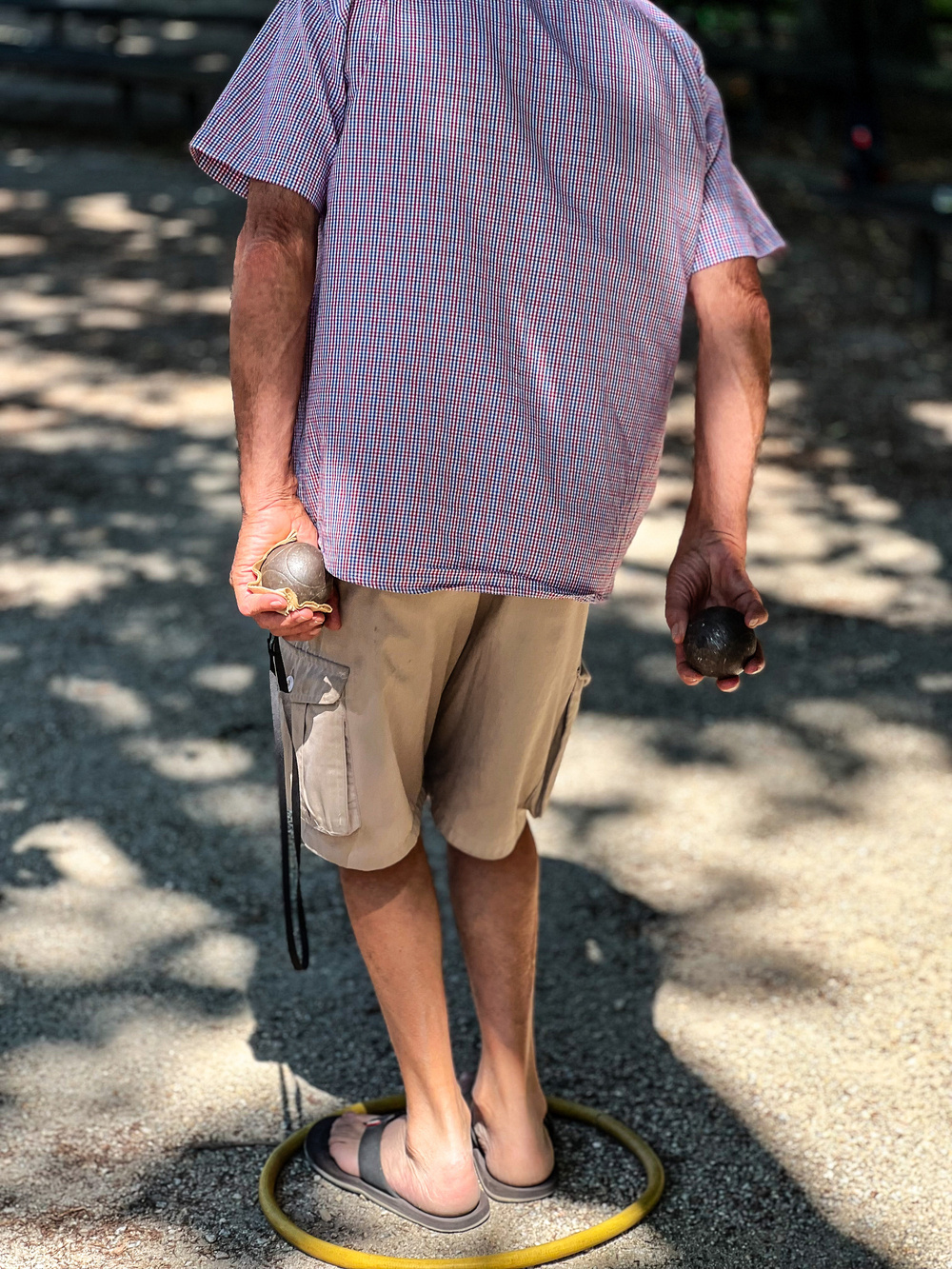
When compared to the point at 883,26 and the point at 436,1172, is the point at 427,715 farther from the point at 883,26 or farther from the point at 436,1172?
the point at 883,26

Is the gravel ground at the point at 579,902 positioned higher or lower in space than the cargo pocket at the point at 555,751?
lower

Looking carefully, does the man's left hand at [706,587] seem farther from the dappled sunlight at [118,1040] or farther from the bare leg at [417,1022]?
the dappled sunlight at [118,1040]

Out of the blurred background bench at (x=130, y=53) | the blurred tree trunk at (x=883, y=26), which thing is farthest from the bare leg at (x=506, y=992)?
the blurred tree trunk at (x=883, y=26)

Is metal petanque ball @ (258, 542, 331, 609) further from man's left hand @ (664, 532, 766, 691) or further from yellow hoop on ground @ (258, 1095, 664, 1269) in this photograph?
yellow hoop on ground @ (258, 1095, 664, 1269)

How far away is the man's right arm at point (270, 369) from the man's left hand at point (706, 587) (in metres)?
0.52

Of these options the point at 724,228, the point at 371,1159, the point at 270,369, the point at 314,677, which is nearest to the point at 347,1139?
the point at 371,1159

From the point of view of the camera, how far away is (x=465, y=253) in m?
1.98

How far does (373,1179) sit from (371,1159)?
0.11 feet

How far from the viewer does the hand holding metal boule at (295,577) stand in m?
1.99

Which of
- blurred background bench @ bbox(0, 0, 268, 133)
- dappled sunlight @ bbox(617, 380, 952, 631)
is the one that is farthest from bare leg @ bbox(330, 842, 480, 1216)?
blurred background bench @ bbox(0, 0, 268, 133)

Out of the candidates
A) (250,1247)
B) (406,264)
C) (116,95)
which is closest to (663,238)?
(406,264)

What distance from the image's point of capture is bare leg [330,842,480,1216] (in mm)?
2299

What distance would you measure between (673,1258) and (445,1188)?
0.39m

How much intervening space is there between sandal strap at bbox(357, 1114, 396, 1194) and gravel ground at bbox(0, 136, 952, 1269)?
0.19 feet
